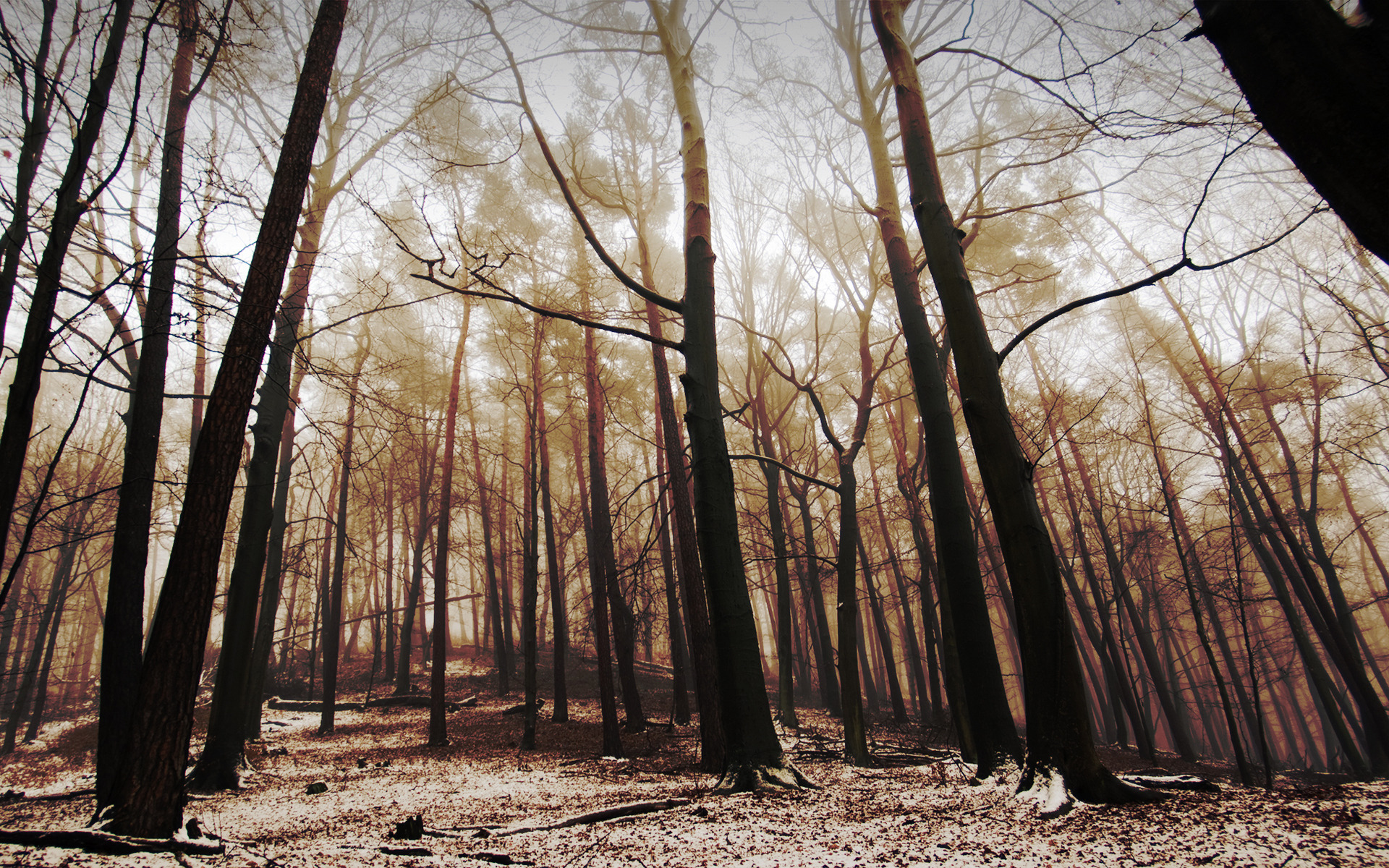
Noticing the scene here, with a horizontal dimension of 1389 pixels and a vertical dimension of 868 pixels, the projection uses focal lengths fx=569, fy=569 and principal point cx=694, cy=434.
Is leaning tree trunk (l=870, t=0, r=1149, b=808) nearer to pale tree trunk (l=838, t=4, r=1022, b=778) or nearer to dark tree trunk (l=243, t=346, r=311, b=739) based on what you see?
pale tree trunk (l=838, t=4, r=1022, b=778)

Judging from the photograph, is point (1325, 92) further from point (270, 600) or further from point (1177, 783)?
point (270, 600)

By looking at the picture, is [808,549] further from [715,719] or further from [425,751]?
[425,751]

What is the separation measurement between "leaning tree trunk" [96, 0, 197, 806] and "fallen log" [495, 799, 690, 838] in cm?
387

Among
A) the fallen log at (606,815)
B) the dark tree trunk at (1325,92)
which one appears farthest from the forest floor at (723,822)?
the dark tree trunk at (1325,92)

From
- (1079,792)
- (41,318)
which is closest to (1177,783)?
(1079,792)

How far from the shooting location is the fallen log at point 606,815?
9.75ft

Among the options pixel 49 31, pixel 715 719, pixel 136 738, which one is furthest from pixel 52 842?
pixel 49 31

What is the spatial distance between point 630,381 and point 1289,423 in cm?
1568

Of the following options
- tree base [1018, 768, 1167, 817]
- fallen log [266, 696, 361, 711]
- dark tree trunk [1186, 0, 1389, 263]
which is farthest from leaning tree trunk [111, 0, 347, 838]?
fallen log [266, 696, 361, 711]

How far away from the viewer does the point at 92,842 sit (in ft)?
6.76

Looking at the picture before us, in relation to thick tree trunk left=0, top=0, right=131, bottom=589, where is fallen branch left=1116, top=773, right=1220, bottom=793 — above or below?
below

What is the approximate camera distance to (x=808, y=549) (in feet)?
43.8

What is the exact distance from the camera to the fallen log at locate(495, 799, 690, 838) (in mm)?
2971

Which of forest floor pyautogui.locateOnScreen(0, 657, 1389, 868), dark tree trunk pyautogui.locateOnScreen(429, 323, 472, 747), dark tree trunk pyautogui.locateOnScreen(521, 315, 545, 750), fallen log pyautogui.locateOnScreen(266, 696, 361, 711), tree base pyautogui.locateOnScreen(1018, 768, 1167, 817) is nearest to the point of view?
forest floor pyautogui.locateOnScreen(0, 657, 1389, 868)
